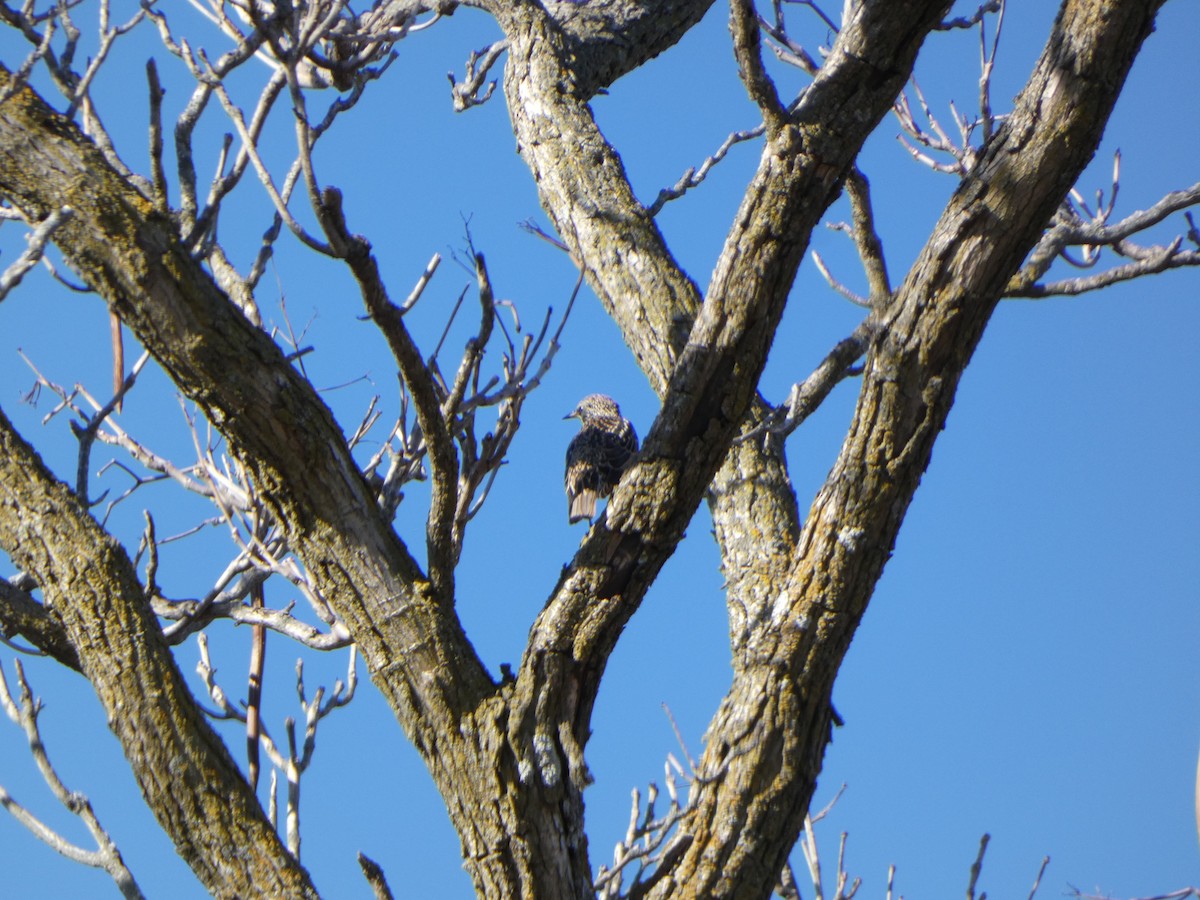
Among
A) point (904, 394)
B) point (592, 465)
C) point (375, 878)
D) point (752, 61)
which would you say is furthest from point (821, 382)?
point (592, 465)

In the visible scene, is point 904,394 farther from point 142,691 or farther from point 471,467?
point 142,691

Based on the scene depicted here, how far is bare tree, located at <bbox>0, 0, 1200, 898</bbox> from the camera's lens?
256 cm

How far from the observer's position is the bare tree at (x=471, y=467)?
256cm

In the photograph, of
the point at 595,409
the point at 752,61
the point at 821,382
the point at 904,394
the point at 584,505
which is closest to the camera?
the point at 752,61

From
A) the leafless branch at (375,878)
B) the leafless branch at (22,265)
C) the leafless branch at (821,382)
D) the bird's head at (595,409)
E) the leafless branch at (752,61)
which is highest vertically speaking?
the bird's head at (595,409)

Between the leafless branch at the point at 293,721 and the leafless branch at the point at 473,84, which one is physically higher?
the leafless branch at the point at 473,84

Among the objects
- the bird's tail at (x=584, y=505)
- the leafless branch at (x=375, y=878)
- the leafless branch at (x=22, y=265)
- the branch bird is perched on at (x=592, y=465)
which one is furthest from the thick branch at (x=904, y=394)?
the bird's tail at (x=584, y=505)

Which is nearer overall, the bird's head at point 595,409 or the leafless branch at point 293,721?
the leafless branch at point 293,721

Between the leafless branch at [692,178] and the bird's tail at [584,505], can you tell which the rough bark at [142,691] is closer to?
the leafless branch at [692,178]

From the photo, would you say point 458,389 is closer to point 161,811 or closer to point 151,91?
point 151,91

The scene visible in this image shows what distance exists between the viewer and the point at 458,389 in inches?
104

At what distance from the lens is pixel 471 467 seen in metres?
2.76

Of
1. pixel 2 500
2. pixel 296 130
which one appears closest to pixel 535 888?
pixel 2 500

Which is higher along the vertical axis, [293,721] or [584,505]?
[584,505]
